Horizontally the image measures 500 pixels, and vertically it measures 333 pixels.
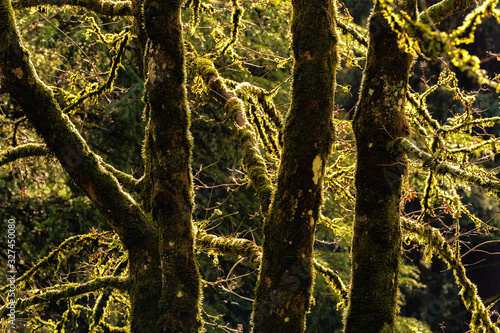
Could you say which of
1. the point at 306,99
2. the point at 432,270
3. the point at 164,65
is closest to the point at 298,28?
the point at 306,99

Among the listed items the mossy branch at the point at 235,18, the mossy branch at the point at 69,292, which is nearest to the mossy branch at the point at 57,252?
the mossy branch at the point at 69,292

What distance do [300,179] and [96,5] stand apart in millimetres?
2924

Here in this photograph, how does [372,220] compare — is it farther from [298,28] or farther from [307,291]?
[298,28]

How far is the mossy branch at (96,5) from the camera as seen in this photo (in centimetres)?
384

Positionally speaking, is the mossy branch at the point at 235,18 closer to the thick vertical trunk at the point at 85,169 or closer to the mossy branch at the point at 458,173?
the thick vertical trunk at the point at 85,169

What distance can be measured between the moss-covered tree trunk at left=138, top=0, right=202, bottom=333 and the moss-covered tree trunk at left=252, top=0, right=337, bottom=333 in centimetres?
50

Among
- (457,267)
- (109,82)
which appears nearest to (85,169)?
(109,82)

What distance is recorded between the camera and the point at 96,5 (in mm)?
4027

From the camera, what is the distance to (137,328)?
2713 millimetres

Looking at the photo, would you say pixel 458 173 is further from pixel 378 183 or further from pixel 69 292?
pixel 69 292

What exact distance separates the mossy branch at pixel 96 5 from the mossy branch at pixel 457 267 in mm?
3154

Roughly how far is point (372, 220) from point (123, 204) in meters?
1.71

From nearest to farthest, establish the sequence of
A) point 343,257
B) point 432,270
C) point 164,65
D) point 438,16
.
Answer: point 164,65, point 438,16, point 343,257, point 432,270

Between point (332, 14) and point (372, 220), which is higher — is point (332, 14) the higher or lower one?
the higher one
